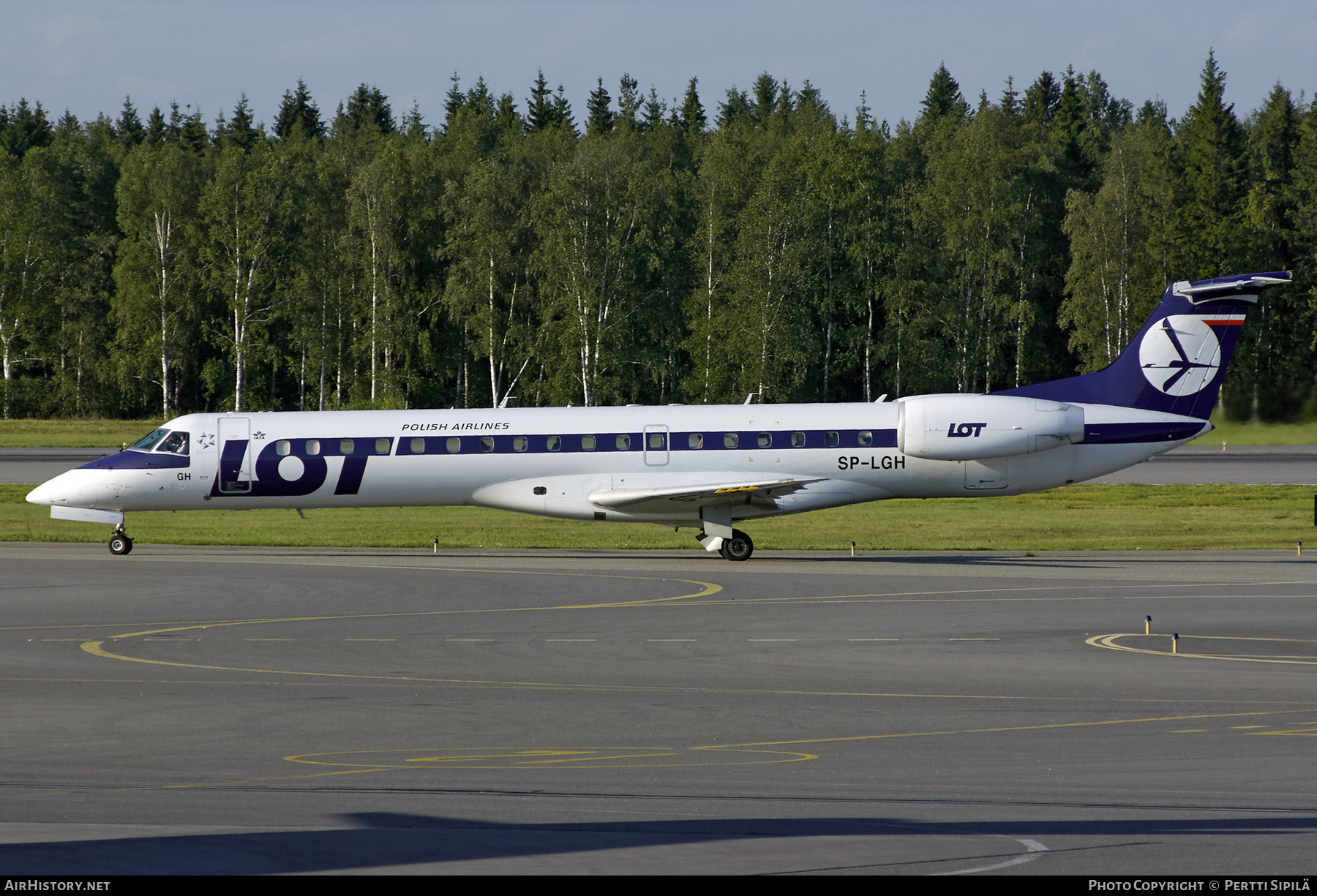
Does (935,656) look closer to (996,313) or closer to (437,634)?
(437,634)

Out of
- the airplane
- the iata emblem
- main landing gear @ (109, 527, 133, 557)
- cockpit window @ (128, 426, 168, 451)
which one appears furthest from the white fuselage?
the iata emblem

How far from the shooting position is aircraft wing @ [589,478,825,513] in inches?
1098

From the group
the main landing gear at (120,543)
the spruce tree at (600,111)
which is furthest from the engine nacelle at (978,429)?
the spruce tree at (600,111)

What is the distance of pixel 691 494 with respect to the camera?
27938mm

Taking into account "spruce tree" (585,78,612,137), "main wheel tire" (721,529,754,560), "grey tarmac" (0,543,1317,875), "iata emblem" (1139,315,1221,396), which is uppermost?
"spruce tree" (585,78,612,137)

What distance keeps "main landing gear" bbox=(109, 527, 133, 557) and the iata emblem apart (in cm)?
2310

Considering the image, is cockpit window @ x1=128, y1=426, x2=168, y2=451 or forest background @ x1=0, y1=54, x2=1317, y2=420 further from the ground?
forest background @ x1=0, y1=54, x2=1317, y2=420

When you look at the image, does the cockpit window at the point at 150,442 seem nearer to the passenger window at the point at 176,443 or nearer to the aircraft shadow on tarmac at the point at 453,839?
the passenger window at the point at 176,443

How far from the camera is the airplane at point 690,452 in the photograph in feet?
94.5

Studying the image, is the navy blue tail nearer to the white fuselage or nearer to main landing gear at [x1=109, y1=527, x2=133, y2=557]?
the white fuselage

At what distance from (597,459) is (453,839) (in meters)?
20.1

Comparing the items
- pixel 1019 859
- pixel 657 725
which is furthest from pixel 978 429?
pixel 1019 859

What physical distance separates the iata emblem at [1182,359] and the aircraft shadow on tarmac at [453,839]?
2121cm

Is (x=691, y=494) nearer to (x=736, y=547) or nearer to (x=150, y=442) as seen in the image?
(x=736, y=547)
